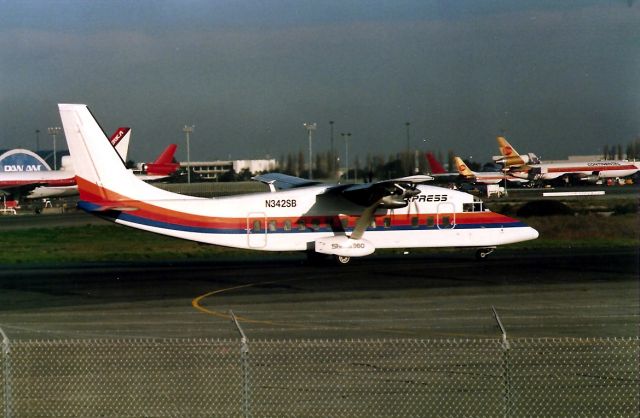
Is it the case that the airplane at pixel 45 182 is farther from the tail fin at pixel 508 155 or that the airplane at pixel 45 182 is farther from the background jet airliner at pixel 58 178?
the tail fin at pixel 508 155

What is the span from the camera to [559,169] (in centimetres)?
7769

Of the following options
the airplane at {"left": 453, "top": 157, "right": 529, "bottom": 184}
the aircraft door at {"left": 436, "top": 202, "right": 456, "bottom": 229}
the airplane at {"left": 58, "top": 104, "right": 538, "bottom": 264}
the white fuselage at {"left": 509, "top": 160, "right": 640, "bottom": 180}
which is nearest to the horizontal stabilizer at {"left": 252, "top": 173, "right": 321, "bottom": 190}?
the airplane at {"left": 58, "top": 104, "right": 538, "bottom": 264}

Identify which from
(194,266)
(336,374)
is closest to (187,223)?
(194,266)

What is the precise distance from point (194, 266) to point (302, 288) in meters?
8.86

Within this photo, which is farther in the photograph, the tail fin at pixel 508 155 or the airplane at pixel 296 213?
the tail fin at pixel 508 155

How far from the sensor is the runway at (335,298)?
725 inches

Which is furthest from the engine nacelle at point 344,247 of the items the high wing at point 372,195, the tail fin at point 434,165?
the tail fin at point 434,165

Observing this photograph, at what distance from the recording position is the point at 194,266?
33.7 metres

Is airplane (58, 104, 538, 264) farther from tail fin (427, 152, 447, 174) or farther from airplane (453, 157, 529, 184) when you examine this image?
airplane (453, 157, 529, 184)

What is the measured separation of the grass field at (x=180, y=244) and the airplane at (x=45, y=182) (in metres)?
36.6

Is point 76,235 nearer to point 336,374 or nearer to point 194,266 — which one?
point 194,266

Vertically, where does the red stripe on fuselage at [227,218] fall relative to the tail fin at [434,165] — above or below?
below

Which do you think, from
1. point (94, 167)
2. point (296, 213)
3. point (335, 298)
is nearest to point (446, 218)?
point (296, 213)

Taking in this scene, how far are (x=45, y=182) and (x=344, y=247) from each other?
59024 mm
